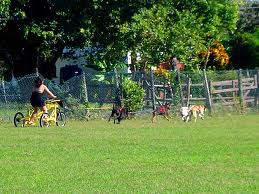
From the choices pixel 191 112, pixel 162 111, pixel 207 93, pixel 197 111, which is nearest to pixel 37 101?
pixel 162 111

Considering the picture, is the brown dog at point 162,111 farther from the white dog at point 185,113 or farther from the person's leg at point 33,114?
the person's leg at point 33,114

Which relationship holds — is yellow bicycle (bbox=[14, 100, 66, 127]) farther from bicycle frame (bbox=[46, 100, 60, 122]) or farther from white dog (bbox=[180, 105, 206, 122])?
white dog (bbox=[180, 105, 206, 122])

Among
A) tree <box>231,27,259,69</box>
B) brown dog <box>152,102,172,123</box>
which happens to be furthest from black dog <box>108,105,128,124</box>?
tree <box>231,27,259,69</box>

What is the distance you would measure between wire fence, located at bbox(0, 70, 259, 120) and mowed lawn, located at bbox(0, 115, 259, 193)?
7366 mm

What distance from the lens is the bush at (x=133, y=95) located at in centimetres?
3447

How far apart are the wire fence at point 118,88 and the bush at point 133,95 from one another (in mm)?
393

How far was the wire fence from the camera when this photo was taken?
35.2 metres

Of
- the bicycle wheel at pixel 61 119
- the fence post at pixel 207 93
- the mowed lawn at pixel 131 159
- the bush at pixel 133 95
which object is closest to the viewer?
the mowed lawn at pixel 131 159

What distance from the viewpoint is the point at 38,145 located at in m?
20.9

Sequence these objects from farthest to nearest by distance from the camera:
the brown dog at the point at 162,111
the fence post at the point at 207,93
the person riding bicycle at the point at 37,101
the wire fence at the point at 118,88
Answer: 1. the fence post at the point at 207,93
2. the wire fence at the point at 118,88
3. the brown dog at the point at 162,111
4. the person riding bicycle at the point at 37,101

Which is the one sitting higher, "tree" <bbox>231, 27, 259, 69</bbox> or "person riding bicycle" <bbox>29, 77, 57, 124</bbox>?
"tree" <bbox>231, 27, 259, 69</bbox>

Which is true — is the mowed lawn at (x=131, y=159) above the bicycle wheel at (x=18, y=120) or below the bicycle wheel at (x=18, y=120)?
below

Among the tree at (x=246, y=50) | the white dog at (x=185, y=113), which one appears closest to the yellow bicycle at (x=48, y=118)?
the white dog at (x=185, y=113)

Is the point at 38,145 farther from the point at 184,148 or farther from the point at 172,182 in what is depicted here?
the point at 172,182
